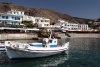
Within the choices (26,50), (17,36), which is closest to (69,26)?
(17,36)

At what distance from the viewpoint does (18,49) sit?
901 inches

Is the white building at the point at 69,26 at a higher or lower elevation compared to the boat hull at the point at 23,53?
higher

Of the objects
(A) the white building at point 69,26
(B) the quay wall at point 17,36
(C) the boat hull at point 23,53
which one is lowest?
(B) the quay wall at point 17,36

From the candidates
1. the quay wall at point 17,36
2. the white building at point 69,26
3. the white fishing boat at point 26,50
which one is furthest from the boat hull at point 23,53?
the white building at point 69,26

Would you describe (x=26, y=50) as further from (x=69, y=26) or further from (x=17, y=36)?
(x=69, y=26)

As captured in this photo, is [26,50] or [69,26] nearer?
[26,50]

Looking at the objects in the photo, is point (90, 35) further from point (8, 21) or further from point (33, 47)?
point (33, 47)

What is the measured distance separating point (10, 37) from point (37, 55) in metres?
40.9

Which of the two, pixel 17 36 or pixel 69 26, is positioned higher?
pixel 69 26

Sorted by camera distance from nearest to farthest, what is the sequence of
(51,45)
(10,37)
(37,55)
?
(37,55) → (51,45) → (10,37)

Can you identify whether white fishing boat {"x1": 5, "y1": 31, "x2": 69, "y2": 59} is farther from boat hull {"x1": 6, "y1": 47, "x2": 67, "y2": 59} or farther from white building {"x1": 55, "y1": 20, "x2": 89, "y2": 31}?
white building {"x1": 55, "y1": 20, "x2": 89, "y2": 31}

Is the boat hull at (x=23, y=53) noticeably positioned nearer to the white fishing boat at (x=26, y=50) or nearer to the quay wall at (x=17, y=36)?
the white fishing boat at (x=26, y=50)

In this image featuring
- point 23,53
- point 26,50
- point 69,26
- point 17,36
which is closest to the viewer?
point 26,50

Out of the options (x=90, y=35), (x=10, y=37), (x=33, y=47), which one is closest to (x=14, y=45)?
(x=33, y=47)
